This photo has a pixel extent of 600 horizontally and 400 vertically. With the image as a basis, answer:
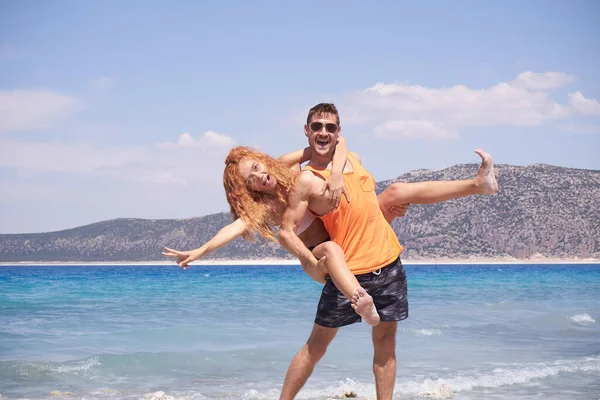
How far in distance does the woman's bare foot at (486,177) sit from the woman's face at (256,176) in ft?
4.23

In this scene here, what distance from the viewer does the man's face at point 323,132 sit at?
4539mm

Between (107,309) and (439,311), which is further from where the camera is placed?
(107,309)

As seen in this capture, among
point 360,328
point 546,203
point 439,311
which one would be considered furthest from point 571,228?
point 360,328

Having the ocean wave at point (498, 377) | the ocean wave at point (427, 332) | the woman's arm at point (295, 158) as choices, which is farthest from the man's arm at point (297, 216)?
the ocean wave at point (427, 332)

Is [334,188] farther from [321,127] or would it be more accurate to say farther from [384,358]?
[384,358]

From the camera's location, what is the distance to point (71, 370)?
9164mm

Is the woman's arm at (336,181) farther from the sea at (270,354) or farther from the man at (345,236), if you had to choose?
the sea at (270,354)

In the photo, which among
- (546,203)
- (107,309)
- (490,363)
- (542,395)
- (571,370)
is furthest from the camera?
(546,203)

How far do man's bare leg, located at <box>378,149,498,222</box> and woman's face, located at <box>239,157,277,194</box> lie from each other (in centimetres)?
82

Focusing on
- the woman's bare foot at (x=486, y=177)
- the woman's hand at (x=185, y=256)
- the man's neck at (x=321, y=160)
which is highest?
the man's neck at (x=321, y=160)

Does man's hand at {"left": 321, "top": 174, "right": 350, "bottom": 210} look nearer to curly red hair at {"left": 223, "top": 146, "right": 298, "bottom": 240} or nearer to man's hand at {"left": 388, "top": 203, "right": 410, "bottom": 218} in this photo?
curly red hair at {"left": 223, "top": 146, "right": 298, "bottom": 240}

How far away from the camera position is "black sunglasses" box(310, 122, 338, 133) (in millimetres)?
4539

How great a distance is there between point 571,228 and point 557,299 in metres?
59.8

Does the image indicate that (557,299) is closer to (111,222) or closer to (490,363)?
(490,363)
